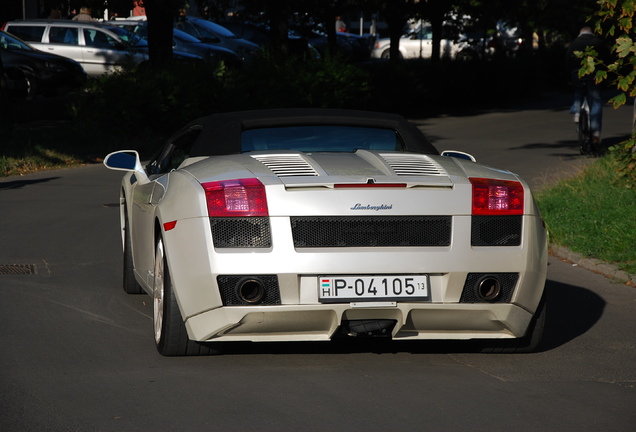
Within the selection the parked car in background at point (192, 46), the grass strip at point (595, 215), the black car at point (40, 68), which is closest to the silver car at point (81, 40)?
the parked car in background at point (192, 46)

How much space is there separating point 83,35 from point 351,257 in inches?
1074

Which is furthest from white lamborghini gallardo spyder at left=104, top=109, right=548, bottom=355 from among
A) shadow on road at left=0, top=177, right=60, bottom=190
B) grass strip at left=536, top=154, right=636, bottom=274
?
shadow on road at left=0, top=177, right=60, bottom=190

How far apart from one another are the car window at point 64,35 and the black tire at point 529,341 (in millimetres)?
26849

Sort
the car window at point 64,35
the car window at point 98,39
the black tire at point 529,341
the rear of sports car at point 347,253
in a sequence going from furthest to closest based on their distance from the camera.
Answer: the car window at point 64,35 < the car window at point 98,39 < the black tire at point 529,341 < the rear of sports car at point 347,253

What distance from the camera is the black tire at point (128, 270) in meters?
7.93

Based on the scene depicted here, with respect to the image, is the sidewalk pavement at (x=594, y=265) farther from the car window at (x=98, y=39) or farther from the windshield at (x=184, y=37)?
the windshield at (x=184, y=37)

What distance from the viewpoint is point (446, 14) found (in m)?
37.5

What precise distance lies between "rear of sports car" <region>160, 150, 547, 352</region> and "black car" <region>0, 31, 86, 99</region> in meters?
21.0

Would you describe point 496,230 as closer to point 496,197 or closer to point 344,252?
point 496,197

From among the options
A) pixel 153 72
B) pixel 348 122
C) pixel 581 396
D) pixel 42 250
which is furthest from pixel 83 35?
pixel 581 396

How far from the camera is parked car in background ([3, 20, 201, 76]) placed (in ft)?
101

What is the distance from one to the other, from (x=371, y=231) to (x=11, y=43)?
2347cm

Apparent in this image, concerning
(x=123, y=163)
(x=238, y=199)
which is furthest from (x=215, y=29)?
(x=238, y=199)

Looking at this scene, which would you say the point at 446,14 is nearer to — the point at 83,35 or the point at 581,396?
the point at 83,35
